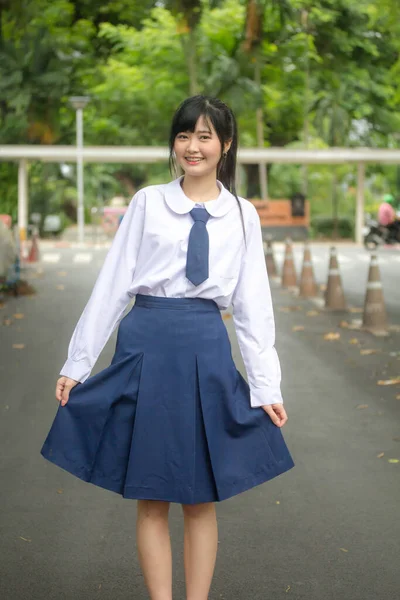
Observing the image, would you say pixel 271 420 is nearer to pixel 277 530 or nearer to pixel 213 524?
pixel 213 524

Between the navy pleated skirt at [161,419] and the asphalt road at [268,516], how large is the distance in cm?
80

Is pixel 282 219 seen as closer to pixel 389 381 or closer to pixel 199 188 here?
pixel 389 381

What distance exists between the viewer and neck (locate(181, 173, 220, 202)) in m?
3.80

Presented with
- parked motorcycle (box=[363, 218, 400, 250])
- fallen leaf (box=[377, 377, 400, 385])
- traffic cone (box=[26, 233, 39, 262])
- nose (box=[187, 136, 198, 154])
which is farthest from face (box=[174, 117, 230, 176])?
parked motorcycle (box=[363, 218, 400, 250])

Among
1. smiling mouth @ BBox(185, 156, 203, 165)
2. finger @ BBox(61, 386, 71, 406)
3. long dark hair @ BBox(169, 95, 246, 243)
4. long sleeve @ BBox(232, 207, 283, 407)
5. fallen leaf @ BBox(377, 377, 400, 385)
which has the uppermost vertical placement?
long dark hair @ BBox(169, 95, 246, 243)

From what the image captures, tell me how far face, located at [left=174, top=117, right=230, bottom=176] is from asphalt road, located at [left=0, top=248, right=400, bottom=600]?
164 cm

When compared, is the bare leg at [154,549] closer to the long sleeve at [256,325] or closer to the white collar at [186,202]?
the long sleeve at [256,325]

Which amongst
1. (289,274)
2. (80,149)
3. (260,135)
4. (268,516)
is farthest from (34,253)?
(268,516)

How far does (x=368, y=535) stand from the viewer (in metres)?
5.05

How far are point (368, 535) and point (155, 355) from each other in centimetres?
185

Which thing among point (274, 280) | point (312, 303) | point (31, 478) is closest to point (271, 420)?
point (31, 478)

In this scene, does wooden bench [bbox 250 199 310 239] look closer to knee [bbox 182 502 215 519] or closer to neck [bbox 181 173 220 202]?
neck [bbox 181 173 220 202]

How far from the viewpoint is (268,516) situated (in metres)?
5.38

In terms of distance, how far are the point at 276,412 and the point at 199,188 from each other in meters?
0.79
